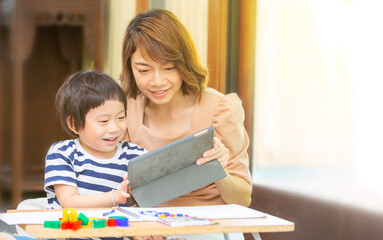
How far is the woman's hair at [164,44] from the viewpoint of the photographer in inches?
79.5

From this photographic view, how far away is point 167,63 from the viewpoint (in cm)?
204

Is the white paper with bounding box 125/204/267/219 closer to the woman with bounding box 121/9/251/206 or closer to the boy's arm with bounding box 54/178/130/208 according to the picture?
the boy's arm with bounding box 54/178/130/208

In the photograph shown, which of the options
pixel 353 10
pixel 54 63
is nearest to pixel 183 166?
pixel 353 10

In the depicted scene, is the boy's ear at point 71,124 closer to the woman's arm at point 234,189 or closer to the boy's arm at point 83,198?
the boy's arm at point 83,198

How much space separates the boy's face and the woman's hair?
0.88 feet

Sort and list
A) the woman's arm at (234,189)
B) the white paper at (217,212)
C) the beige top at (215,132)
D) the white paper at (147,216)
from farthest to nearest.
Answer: the beige top at (215,132) < the woman's arm at (234,189) < the white paper at (217,212) < the white paper at (147,216)

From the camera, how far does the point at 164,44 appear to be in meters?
2.01

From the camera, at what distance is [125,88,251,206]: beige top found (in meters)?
2.16

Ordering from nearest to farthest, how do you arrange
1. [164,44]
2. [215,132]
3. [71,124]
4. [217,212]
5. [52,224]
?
[52,224]
[217,212]
[71,124]
[164,44]
[215,132]

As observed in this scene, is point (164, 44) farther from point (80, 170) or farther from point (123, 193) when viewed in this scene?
point (123, 193)

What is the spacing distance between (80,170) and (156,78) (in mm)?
414

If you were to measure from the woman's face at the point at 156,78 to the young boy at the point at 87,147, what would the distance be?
190 millimetres

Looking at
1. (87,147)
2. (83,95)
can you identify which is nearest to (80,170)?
(87,147)

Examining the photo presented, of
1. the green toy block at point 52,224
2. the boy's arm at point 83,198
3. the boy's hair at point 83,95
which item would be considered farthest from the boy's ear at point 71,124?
the green toy block at point 52,224
